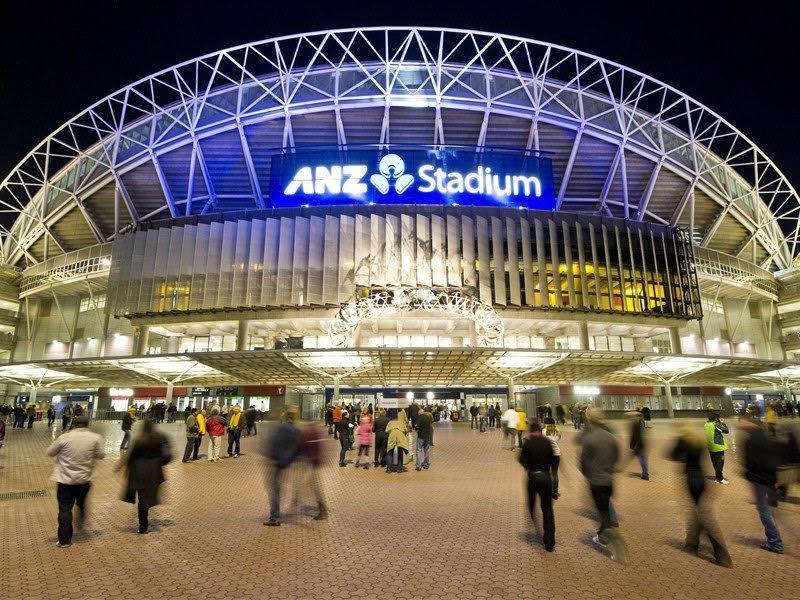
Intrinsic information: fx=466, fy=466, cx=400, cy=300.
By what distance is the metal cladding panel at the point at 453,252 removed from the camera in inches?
1729

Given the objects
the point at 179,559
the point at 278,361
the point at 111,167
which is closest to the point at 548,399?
the point at 278,361

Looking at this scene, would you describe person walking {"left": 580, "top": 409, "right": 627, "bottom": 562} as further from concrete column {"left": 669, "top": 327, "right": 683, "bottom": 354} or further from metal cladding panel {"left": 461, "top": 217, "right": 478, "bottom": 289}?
concrete column {"left": 669, "top": 327, "right": 683, "bottom": 354}

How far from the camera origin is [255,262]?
44969 mm

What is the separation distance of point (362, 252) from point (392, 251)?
2.86 meters

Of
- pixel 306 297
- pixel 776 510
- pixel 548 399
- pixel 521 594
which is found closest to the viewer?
pixel 521 594

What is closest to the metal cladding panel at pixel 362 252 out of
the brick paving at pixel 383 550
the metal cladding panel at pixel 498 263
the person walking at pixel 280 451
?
the metal cladding panel at pixel 498 263

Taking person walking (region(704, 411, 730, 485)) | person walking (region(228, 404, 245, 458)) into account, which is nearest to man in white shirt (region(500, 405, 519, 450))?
person walking (region(704, 411, 730, 485))

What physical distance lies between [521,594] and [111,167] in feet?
192

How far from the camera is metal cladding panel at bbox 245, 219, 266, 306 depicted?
4419 centimetres

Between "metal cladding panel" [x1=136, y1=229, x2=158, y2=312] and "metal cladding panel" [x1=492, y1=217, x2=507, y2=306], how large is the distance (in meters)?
33.5

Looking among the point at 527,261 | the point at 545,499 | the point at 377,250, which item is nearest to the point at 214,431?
the point at 545,499

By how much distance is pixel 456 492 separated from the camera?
33.4 ft

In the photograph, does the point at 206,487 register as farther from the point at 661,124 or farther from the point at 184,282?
the point at 661,124

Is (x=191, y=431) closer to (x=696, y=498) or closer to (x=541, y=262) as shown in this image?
(x=696, y=498)
